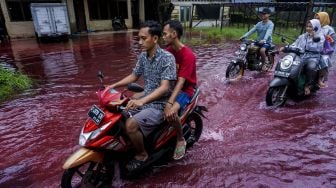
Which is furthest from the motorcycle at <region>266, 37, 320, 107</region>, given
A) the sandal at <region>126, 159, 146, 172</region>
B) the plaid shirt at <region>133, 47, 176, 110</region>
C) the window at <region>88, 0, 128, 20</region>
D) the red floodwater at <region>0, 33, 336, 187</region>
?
the window at <region>88, 0, 128, 20</region>

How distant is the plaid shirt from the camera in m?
3.39

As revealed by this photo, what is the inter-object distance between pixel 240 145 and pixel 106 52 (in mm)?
9749

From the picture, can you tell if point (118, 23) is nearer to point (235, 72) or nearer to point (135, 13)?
point (135, 13)

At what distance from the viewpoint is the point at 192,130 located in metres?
4.46

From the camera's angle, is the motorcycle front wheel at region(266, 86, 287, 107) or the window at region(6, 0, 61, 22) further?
the window at region(6, 0, 61, 22)

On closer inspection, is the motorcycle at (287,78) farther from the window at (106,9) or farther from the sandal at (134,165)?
the window at (106,9)

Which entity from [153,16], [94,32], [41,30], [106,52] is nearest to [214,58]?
[106,52]

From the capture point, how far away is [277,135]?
193 inches

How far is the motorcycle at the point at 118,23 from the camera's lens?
73.7 feet

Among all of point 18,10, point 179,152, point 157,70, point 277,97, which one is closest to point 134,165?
point 179,152

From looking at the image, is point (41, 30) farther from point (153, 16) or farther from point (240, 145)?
point (240, 145)

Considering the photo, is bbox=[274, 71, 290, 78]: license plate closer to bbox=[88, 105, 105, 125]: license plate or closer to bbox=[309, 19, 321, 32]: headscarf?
bbox=[309, 19, 321, 32]: headscarf

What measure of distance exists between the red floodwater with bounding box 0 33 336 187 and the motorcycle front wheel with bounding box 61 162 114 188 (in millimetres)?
269

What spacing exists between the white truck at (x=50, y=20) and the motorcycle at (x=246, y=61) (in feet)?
42.2
